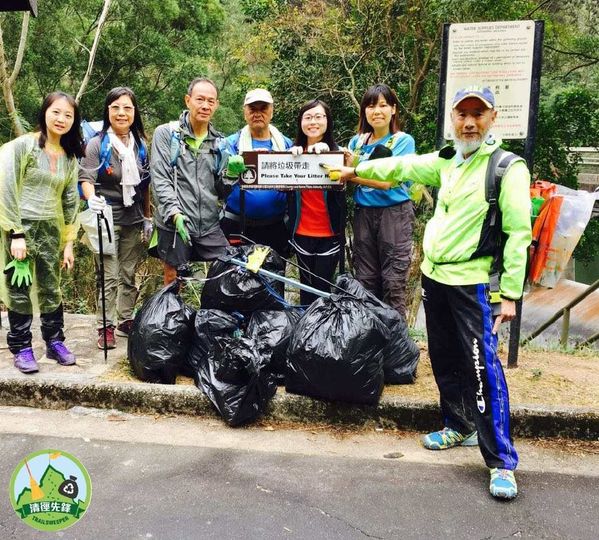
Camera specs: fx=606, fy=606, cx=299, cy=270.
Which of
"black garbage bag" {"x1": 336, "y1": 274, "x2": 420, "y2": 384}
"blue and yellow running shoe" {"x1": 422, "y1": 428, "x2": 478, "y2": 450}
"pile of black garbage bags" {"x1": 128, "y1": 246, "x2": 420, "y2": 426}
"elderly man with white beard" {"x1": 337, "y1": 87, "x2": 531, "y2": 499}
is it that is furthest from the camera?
"black garbage bag" {"x1": 336, "y1": 274, "x2": 420, "y2": 384}

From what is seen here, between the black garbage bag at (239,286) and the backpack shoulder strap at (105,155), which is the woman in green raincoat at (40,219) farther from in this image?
the black garbage bag at (239,286)

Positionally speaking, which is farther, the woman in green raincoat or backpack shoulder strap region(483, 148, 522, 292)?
the woman in green raincoat

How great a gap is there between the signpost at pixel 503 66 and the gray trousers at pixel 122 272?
2.48 metres

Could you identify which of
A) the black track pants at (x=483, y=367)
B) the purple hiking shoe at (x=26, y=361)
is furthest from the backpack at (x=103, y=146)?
the black track pants at (x=483, y=367)

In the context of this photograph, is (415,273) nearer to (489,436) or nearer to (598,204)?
(598,204)

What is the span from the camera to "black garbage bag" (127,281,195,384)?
12.8 feet

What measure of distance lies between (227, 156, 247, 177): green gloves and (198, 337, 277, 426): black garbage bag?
3.85 feet

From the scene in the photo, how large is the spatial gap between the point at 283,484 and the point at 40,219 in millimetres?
2407

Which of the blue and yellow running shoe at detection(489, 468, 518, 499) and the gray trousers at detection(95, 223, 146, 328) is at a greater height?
the gray trousers at detection(95, 223, 146, 328)

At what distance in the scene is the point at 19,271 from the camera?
12.9 feet

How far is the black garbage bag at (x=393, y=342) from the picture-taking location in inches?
154

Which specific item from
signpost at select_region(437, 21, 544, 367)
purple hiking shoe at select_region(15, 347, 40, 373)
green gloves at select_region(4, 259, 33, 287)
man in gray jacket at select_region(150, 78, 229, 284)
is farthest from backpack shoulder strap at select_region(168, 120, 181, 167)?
signpost at select_region(437, 21, 544, 367)

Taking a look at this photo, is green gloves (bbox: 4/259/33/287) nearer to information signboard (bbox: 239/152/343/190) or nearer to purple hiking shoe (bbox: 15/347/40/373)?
purple hiking shoe (bbox: 15/347/40/373)

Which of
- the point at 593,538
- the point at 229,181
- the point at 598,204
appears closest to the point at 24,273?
the point at 229,181
